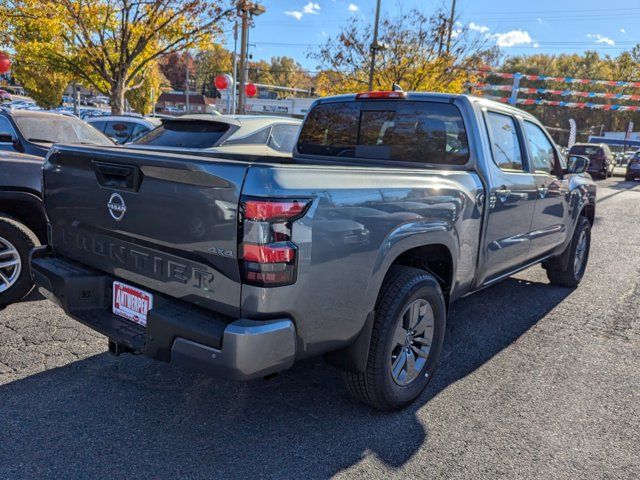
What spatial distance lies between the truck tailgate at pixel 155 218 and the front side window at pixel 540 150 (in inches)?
131

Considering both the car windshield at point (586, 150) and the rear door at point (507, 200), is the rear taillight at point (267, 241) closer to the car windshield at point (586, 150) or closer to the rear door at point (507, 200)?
the rear door at point (507, 200)

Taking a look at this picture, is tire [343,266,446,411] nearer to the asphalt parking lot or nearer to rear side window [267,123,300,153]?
the asphalt parking lot

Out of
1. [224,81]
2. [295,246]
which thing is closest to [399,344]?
[295,246]

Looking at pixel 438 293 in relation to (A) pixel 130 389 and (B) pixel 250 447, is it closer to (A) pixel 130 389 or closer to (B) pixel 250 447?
A: (B) pixel 250 447

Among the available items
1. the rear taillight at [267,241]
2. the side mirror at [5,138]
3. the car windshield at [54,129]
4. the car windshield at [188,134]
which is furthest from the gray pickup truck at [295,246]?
the car windshield at [54,129]

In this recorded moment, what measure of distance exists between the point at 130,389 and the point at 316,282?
1.63 meters

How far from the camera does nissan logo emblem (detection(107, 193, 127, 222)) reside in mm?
2561

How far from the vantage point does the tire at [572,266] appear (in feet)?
18.5

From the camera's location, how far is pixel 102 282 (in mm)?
2762

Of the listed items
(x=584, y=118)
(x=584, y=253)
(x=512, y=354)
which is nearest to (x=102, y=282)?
(x=512, y=354)

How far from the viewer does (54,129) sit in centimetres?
728

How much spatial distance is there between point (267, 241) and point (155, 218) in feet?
2.16

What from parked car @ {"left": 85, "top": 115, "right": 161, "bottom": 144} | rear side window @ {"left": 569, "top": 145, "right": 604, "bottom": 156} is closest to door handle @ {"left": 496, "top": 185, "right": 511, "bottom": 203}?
parked car @ {"left": 85, "top": 115, "right": 161, "bottom": 144}

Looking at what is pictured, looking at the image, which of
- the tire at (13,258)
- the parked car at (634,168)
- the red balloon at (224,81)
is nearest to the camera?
the tire at (13,258)
